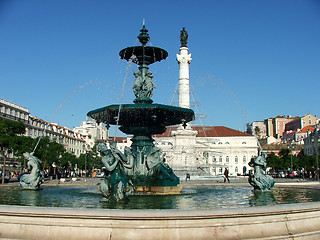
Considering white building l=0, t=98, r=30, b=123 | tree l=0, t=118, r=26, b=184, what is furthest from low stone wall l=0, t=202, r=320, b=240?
white building l=0, t=98, r=30, b=123

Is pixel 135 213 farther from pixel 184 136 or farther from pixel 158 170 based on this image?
pixel 184 136

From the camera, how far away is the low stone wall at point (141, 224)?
498cm

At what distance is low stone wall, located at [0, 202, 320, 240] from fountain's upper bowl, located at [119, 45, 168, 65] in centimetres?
989

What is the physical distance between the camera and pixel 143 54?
47.0 ft

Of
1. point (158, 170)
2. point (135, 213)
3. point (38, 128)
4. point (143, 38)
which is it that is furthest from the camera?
point (38, 128)

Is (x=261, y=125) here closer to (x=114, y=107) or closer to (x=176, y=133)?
(x=176, y=133)

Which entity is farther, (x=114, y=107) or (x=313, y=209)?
(x=114, y=107)

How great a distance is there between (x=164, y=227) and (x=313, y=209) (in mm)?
2561

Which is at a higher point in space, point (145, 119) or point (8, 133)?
point (8, 133)

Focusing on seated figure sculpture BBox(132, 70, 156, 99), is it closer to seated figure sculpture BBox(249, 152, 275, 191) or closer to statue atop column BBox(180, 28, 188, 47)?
seated figure sculpture BBox(249, 152, 275, 191)

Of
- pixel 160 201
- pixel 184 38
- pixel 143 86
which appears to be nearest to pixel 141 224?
pixel 160 201

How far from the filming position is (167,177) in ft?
41.4

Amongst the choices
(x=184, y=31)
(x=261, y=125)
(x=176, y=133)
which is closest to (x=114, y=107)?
(x=176, y=133)

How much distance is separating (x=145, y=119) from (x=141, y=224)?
8.56 meters
